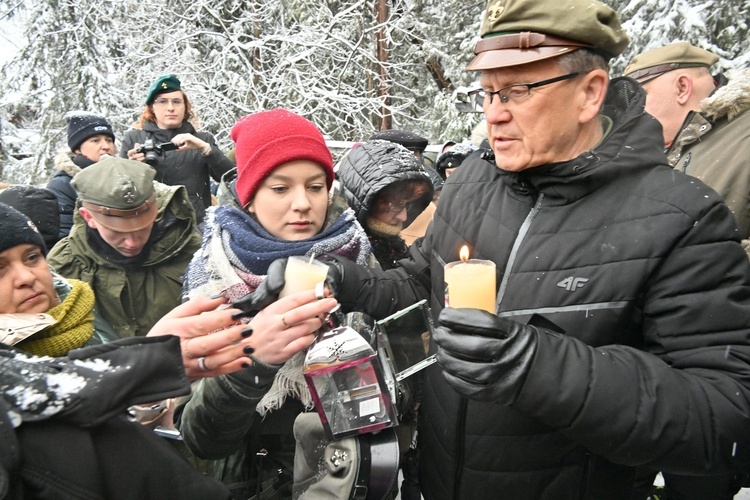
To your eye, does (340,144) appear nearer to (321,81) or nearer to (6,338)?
(6,338)

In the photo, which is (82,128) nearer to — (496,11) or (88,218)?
(88,218)

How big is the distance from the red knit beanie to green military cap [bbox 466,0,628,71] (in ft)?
2.82

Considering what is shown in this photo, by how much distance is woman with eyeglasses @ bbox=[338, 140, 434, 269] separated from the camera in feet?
10.0

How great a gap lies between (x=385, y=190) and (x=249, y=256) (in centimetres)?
127

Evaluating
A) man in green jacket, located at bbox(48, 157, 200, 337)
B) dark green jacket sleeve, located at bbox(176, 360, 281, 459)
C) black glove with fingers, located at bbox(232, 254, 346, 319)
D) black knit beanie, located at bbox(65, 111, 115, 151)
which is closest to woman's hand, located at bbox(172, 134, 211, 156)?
black knit beanie, located at bbox(65, 111, 115, 151)

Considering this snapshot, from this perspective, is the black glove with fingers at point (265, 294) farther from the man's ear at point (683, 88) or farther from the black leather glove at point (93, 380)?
the man's ear at point (683, 88)

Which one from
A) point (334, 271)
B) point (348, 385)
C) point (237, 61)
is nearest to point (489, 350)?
point (348, 385)

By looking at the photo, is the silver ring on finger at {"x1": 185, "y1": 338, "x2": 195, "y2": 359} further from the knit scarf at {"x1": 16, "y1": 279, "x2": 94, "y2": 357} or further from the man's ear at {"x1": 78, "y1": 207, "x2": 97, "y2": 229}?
the man's ear at {"x1": 78, "y1": 207, "x2": 97, "y2": 229}

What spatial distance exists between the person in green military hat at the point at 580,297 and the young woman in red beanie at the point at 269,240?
35 cm

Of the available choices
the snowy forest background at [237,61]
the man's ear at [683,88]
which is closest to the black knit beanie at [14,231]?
the man's ear at [683,88]

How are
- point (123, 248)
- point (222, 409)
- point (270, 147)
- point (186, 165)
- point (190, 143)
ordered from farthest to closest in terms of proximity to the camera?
point (186, 165)
point (190, 143)
point (123, 248)
point (270, 147)
point (222, 409)

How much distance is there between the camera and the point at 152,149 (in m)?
5.38

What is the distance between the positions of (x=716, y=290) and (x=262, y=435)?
1.80 metres

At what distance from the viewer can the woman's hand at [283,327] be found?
1.55m
